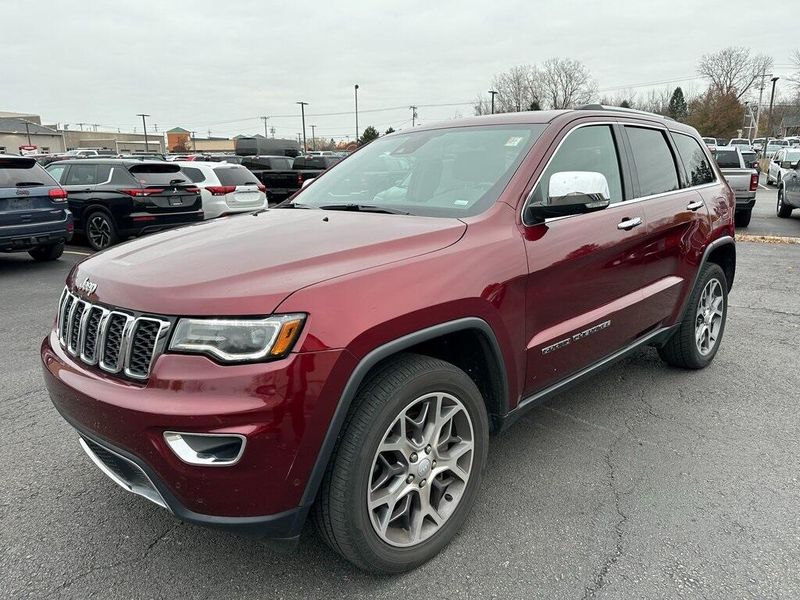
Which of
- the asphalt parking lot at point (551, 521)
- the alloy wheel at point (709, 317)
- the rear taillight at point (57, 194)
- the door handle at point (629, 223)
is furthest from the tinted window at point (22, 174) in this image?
the alloy wheel at point (709, 317)

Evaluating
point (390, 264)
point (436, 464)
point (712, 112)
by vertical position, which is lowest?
point (436, 464)

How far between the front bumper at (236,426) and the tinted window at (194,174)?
10937 millimetres

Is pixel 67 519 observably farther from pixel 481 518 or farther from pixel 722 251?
pixel 722 251

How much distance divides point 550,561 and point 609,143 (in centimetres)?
235

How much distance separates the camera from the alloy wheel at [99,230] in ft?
33.8

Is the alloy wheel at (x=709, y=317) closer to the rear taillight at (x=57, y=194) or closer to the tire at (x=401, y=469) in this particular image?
the tire at (x=401, y=469)

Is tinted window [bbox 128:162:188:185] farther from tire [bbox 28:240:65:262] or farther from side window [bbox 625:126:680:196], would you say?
side window [bbox 625:126:680:196]

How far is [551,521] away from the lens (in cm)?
267

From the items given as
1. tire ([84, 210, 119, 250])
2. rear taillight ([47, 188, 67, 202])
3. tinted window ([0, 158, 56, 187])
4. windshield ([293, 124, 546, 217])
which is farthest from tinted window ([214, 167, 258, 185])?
windshield ([293, 124, 546, 217])

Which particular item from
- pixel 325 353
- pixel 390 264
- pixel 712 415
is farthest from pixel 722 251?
pixel 325 353

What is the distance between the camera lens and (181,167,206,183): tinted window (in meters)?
12.2

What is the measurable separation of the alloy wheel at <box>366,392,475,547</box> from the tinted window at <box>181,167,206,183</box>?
11.0 meters

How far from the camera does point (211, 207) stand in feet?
39.5

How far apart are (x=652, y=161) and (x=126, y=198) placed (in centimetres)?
887
